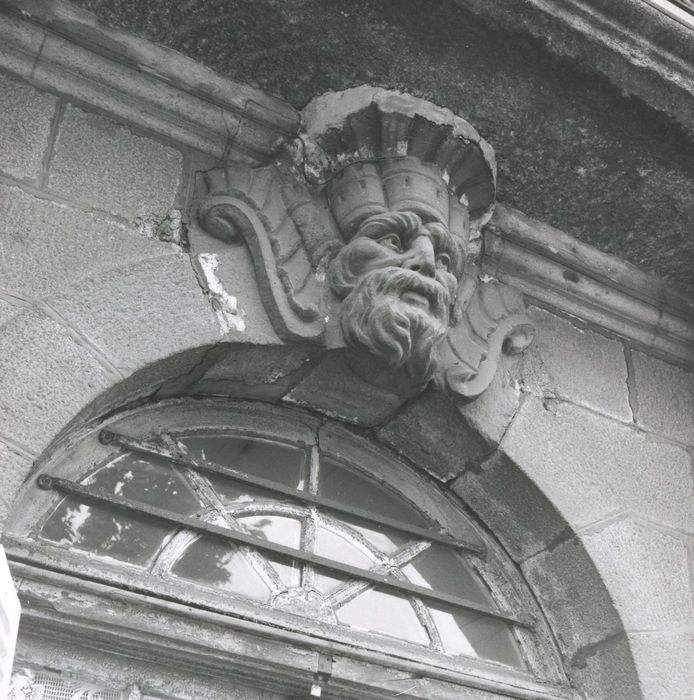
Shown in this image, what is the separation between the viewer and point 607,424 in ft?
9.99

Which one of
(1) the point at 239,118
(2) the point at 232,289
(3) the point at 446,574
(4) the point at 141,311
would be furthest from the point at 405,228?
(3) the point at 446,574

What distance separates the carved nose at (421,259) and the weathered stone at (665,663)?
39.7 inches

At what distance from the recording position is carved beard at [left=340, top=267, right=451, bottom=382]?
2590 mm

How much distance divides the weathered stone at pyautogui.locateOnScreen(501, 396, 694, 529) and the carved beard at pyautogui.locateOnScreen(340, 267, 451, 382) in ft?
1.33

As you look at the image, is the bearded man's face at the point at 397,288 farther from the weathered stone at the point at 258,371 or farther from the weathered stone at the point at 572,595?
the weathered stone at the point at 572,595

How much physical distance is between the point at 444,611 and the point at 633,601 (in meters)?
0.46

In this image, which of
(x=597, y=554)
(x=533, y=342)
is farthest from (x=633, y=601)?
(x=533, y=342)

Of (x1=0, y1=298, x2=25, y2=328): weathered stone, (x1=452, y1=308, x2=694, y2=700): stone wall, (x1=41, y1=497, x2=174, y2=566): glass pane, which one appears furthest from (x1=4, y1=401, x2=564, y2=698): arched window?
(x1=0, y1=298, x2=25, y2=328): weathered stone

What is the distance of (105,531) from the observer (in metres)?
2.43

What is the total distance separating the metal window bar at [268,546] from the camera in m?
2.44

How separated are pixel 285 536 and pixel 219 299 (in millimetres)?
591

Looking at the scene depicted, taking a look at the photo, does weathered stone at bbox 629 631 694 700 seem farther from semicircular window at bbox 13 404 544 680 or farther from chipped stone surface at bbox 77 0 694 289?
chipped stone surface at bbox 77 0 694 289

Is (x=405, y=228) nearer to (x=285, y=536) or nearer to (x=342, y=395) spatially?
(x=342, y=395)

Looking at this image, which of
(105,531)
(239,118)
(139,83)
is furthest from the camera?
(239,118)
